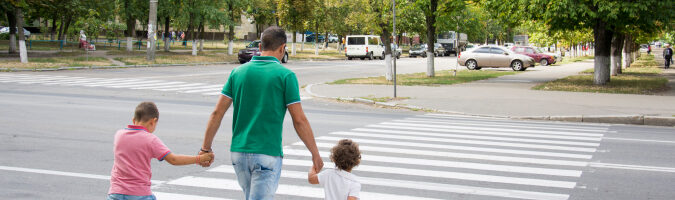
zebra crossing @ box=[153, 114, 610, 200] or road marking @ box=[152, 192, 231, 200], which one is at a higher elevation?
zebra crossing @ box=[153, 114, 610, 200]

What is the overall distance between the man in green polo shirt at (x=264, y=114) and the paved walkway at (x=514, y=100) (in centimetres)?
1136

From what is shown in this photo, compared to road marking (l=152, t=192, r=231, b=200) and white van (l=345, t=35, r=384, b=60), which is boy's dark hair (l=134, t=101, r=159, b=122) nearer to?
road marking (l=152, t=192, r=231, b=200)

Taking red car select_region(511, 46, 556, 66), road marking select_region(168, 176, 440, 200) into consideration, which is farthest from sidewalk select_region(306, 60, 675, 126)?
red car select_region(511, 46, 556, 66)

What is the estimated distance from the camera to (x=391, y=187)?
667cm

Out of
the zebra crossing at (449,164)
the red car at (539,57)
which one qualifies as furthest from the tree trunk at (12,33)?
the red car at (539,57)

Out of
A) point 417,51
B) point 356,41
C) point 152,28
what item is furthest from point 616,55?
point 417,51

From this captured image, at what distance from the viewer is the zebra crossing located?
257 inches

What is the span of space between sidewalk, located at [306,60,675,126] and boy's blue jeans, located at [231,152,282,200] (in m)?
11.3

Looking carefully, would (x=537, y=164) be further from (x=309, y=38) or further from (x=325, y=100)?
(x=309, y=38)

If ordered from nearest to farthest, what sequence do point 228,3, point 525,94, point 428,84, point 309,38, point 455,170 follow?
1. point 455,170
2. point 525,94
3. point 428,84
4. point 228,3
5. point 309,38

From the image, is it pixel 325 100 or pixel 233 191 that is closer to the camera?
→ pixel 233 191

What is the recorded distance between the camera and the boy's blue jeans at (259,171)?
12.5 feet

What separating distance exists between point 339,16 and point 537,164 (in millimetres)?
58960

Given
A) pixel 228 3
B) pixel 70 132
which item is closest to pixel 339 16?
pixel 228 3
